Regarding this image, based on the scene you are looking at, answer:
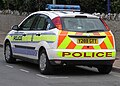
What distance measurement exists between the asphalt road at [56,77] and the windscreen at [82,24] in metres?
1.22

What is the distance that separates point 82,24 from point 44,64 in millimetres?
1433

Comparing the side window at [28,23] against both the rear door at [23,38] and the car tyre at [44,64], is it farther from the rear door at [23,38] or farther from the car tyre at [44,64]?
the car tyre at [44,64]

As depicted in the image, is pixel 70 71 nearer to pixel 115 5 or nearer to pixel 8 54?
pixel 8 54

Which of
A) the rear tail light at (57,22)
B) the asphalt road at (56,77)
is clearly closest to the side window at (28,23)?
the asphalt road at (56,77)

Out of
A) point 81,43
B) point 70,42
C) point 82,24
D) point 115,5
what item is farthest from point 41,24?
point 115,5

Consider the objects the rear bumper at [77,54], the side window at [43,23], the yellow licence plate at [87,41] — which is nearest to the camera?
the rear bumper at [77,54]

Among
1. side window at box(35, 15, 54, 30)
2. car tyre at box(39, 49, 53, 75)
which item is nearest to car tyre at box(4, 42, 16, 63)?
side window at box(35, 15, 54, 30)

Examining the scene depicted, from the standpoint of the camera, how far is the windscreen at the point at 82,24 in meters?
10.3

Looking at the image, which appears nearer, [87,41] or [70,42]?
[70,42]

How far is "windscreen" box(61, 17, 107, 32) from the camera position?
10297 mm

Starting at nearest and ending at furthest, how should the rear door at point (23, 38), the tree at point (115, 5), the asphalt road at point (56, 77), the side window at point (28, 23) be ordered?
the asphalt road at point (56, 77) → the rear door at point (23, 38) → the side window at point (28, 23) → the tree at point (115, 5)

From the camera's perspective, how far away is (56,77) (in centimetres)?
1013

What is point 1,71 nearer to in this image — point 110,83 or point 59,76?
point 59,76

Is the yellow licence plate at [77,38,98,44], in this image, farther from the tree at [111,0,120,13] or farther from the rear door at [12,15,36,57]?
the tree at [111,0,120,13]
